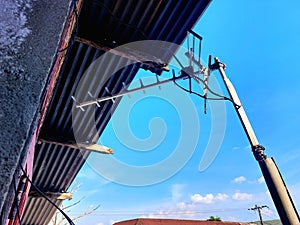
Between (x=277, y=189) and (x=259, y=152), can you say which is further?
(x=259, y=152)

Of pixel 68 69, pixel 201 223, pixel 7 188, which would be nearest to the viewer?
pixel 7 188

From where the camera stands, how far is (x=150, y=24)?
3.55 m

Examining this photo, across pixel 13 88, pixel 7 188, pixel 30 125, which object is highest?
pixel 13 88

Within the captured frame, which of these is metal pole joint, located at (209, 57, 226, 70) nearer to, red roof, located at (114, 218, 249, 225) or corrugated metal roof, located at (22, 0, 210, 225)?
corrugated metal roof, located at (22, 0, 210, 225)

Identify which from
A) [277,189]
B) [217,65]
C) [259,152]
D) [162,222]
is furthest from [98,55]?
[162,222]

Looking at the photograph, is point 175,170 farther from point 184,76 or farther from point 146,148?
point 184,76

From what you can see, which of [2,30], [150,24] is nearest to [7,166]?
[2,30]

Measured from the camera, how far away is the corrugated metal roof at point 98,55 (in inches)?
132

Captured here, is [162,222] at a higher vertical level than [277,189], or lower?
higher

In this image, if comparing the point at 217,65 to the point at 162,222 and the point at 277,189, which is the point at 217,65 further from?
the point at 162,222

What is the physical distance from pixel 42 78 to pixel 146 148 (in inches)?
150

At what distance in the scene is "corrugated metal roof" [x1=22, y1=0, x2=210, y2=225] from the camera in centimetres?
335

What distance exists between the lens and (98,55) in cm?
381

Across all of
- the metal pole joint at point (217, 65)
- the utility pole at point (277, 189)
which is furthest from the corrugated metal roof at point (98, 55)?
the utility pole at point (277, 189)
